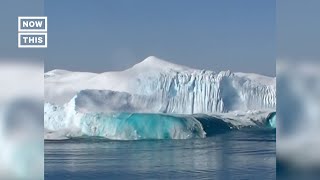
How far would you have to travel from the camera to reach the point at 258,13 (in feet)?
14.7

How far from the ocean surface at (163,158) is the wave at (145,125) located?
43mm

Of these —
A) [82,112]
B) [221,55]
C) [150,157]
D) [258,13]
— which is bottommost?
[150,157]

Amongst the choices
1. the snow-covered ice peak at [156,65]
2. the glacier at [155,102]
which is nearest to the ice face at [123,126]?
the glacier at [155,102]

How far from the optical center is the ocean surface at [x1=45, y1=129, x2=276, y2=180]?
14.7 feet

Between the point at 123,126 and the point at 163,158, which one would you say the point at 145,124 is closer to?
the point at 123,126

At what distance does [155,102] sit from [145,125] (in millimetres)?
172

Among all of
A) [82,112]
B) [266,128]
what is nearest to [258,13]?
[266,128]

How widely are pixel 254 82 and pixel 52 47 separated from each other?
54.5 inches

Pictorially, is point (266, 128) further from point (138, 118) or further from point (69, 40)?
point (69, 40)

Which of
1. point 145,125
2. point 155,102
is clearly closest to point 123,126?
point 145,125

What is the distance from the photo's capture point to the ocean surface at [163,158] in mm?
4480

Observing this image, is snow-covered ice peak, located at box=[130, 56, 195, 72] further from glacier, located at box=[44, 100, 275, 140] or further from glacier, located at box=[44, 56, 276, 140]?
glacier, located at box=[44, 100, 275, 140]

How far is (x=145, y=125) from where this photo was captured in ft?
15.0

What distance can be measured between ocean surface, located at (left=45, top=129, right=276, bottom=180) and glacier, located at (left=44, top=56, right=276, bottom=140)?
63 millimetres
